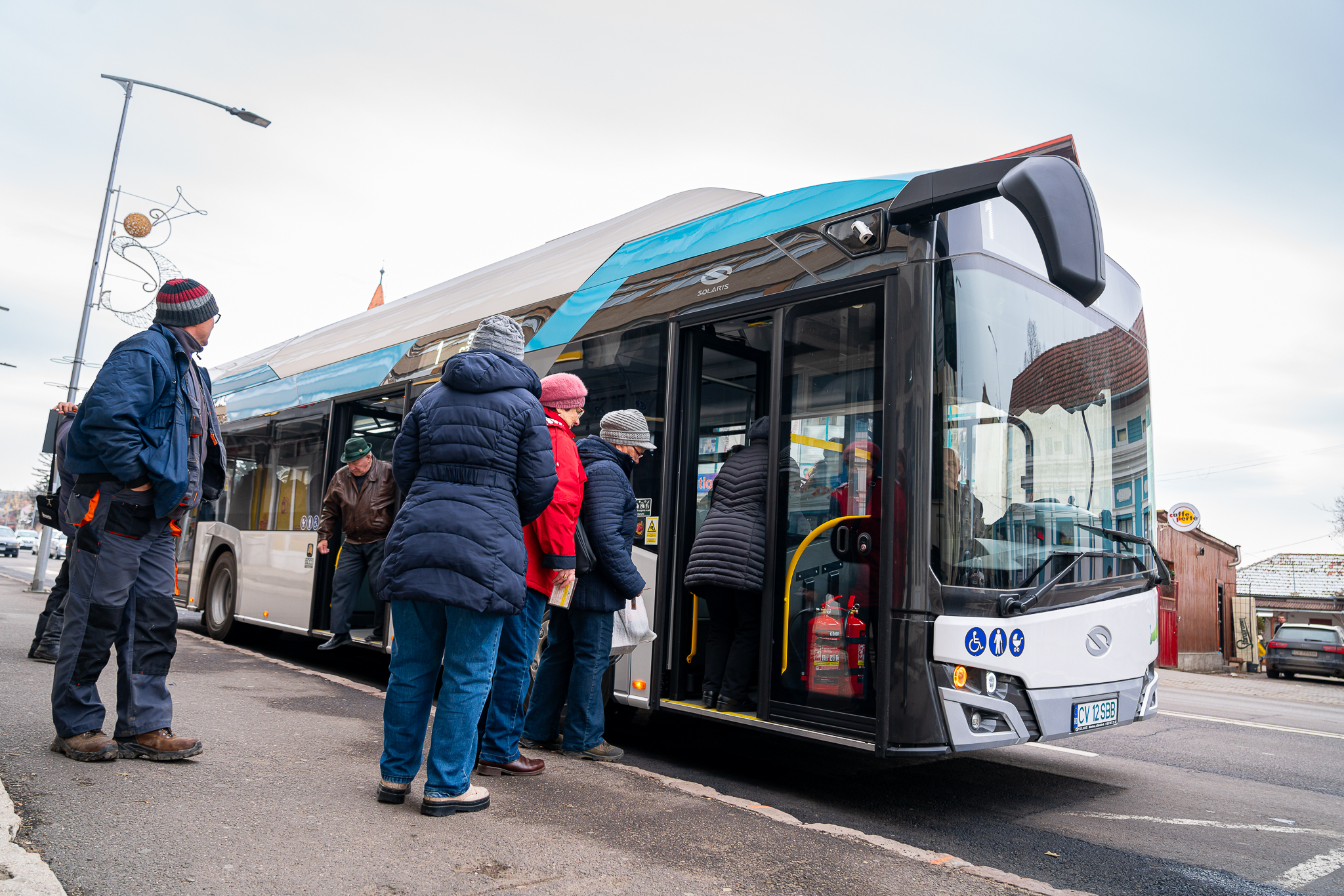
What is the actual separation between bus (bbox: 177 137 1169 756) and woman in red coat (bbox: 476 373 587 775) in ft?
3.21

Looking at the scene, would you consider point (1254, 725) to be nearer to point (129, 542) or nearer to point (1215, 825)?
point (1215, 825)

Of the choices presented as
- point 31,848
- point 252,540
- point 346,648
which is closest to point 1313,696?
point 346,648

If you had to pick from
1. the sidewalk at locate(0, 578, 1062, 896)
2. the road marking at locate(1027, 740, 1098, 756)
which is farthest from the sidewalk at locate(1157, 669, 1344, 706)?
the sidewalk at locate(0, 578, 1062, 896)

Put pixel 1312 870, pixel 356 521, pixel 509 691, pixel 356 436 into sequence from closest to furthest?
1. pixel 1312 870
2. pixel 509 691
3. pixel 356 521
4. pixel 356 436

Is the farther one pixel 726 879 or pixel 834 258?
pixel 834 258

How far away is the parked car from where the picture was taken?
74.5 ft

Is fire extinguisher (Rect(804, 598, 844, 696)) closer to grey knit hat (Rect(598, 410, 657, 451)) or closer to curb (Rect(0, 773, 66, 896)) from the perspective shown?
grey knit hat (Rect(598, 410, 657, 451))

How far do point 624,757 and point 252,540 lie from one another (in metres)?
5.74

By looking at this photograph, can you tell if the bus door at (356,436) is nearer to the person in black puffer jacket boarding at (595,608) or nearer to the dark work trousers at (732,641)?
the person in black puffer jacket boarding at (595,608)

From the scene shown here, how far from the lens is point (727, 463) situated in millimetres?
5184

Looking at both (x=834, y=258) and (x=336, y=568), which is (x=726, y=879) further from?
(x=336, y=568)

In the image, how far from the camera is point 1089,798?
17.1ft

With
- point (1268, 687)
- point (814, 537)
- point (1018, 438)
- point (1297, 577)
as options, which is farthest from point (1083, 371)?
point (1297, 577)

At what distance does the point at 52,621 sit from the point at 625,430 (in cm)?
474
